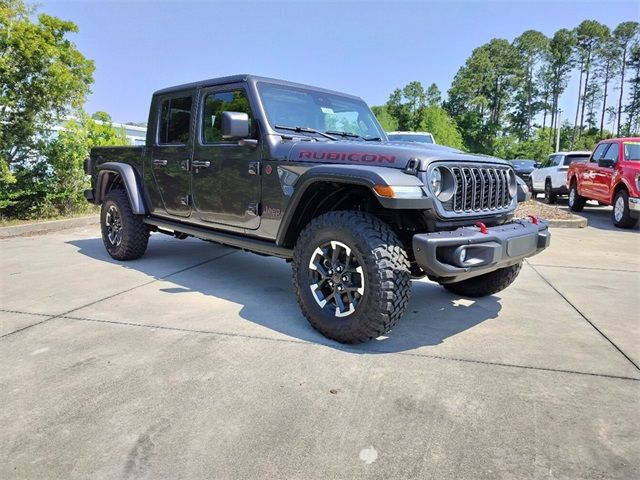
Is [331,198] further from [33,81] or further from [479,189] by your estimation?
[33,81]

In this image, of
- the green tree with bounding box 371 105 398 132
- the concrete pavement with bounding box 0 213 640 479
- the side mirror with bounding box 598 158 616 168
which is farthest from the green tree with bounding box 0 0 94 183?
the green tree with bounding box 371 105 398 132

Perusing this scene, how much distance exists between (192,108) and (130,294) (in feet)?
6.17

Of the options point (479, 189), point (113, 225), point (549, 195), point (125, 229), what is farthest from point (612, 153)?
point (113, 225)

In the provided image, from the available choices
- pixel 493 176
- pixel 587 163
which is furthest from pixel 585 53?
pixel 493 176

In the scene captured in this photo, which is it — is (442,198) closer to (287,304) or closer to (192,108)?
(287,304)

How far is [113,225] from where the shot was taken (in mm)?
5711

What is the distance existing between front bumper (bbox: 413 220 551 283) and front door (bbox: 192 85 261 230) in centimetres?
159

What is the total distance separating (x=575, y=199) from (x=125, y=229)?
11.0 m

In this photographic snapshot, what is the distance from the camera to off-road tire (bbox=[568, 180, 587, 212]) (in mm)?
11742

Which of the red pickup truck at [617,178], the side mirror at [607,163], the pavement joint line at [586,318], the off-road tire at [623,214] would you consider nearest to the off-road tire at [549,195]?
the red pickup truck at [617,178]

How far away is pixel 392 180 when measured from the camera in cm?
277

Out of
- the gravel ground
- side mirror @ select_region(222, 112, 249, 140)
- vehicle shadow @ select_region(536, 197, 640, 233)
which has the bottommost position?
vehicle shadow @ select_region(536, 197, 640, 233)

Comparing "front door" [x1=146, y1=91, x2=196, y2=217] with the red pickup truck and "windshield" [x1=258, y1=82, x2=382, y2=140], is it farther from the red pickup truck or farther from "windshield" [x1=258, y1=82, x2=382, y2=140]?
the red pickup truck

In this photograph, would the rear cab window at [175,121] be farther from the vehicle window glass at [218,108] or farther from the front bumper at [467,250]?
the front bumper at [467,250]
